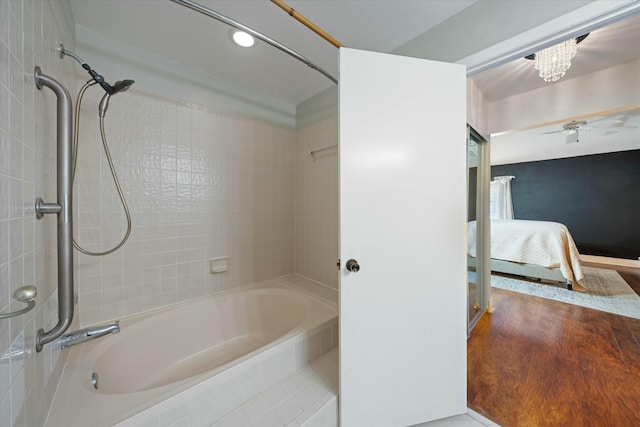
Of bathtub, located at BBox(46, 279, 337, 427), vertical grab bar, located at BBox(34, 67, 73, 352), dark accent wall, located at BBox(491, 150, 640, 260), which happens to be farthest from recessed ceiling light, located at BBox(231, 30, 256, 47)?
dark accent wall, located at BBox(491, 150, 640, 260)

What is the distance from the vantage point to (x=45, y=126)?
848 millimetres

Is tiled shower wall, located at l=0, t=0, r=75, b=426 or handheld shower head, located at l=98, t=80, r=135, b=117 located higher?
handheld shower head, located at l=98, t=80, r=135, b=117

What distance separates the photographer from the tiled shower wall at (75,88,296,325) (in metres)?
1.33

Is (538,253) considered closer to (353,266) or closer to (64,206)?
(353,266)

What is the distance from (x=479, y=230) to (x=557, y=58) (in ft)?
4.76

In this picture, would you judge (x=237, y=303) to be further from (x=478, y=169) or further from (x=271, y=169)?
(x=478, y=169)

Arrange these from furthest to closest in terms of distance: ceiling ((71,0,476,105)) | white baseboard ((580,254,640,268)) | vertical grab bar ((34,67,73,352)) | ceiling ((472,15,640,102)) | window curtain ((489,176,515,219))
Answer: window curtain ((489,176,515,219)) → white baseboard ((580,254,640,268)) → ceiling ((472,15,640,102)) → ceiling ((71,0,476,105)) → vertical grab bar ((34,67,73,352))

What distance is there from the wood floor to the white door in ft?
1.31

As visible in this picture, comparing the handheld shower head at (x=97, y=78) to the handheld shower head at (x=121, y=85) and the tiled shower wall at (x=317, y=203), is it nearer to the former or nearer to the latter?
the handheld shower head at (x=121, y=85)

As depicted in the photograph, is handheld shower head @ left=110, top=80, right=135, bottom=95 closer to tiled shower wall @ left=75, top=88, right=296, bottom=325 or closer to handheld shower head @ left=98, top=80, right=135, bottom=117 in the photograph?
handheld shower head @ left=98, top=80, right=135, bottom=117

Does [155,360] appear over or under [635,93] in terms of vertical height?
under

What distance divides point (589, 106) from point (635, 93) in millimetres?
229

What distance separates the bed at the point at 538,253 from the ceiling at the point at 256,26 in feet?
11.3

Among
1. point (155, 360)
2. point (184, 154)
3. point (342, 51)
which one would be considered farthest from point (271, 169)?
point (155, 360)
